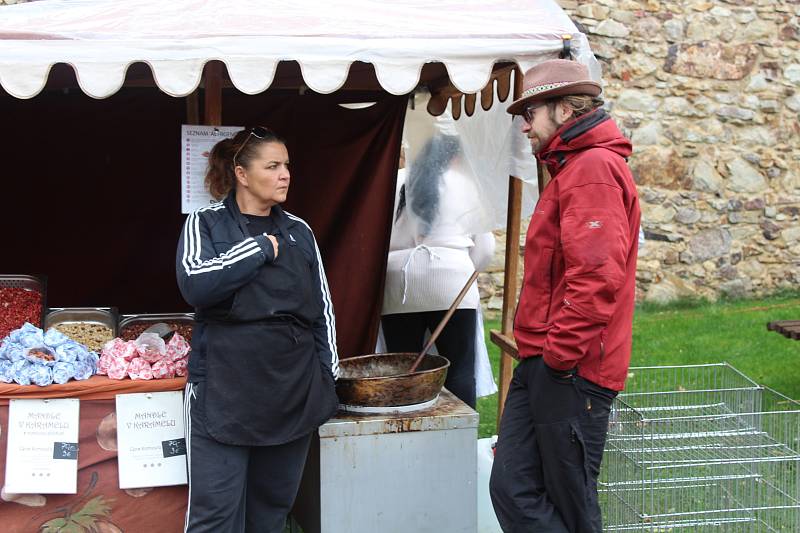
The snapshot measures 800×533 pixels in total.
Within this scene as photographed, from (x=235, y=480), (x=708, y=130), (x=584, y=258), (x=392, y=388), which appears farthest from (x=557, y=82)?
(x=708, y=130)

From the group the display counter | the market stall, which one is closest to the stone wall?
the market stall

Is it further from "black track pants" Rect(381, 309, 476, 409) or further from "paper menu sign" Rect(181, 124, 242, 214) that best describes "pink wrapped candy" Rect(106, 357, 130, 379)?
"black track pants" Rect(381, 309, 476, 409)

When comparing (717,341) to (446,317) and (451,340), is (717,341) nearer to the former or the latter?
(451,340)

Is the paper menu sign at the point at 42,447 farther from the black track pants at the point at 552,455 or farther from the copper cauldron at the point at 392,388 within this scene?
the black track pants at the point at 552,455

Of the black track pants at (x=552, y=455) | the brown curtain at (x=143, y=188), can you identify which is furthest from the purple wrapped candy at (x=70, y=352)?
the black track pants at (x=552, y=455)

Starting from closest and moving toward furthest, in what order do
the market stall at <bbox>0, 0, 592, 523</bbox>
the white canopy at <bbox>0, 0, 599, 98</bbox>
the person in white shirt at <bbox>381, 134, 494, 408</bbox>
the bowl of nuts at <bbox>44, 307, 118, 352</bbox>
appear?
1. the white canopy at <bbox>0, 0, 599, 98</bbox>
2. the bowl of nuts at <bbox>44, 307, 118, 352</bbox>
3. the market stall at <bbox>0, 0, 592, 523</bbox>
4. the person in white shirt at <bbox>381, 134, 494, 408</bbox>

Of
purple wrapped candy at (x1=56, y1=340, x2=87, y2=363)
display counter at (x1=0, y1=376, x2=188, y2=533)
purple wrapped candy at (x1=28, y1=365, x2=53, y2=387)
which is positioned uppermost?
purple wrapped candy at (x1=56, y1=340, x2=87, y2=363)

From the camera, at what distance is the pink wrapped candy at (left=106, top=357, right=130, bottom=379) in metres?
3.21

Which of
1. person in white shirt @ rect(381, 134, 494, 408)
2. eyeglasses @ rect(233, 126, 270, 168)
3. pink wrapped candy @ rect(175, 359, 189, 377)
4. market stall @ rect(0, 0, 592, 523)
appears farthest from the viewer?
person in white shirt @ rect(381, 134, 494, 408)

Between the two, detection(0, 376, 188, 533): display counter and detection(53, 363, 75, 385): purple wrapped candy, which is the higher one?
detection(53, 363, 75, 385): purple wrapped candy

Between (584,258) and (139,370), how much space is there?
63.5 inches

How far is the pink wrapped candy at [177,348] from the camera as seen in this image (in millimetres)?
3303

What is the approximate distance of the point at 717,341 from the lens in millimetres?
6867

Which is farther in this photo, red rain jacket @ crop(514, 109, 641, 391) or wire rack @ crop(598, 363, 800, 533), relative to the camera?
wire rack @ crop(598, 363, 800, 533)
